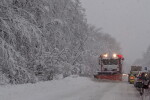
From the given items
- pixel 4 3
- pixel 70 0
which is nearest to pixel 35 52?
pixel 4 3

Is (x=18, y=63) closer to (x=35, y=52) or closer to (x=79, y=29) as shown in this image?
(x=35, y=52)

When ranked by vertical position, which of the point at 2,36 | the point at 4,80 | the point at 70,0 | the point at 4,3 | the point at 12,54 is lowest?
the point at 4,80

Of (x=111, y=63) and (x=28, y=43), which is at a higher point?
(x=28, y=43)

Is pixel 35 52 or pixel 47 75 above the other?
pixel 35 52

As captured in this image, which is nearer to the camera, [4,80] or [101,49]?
[4,80]

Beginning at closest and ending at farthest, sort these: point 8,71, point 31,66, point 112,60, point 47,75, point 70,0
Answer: point 8,71, point 31,66, point 47,75, point 112,60, point 70,0

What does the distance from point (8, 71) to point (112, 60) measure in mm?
17794

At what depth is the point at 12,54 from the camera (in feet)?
46.2

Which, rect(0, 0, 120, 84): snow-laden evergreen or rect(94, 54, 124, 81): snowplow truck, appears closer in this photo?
rect(0, 0, 120, 84): snow-laden evergreen

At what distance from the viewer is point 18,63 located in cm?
1556

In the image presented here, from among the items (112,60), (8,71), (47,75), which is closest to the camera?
(8,71)

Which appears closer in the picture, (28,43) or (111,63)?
(28,43)

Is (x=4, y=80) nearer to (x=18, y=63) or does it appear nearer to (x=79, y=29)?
(x=18, y=63)

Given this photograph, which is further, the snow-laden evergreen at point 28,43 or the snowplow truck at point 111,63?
the snowplow truck at point 111,63
